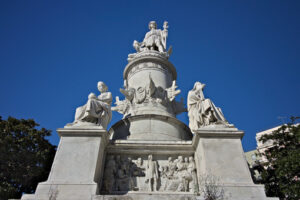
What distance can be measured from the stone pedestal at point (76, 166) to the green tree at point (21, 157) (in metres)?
7.75

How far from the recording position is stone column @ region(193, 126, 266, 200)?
6.75 meters

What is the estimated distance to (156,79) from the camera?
13.1 metres

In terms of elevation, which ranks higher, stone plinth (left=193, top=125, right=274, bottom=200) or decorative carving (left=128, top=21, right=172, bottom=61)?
decorative carving (left=128, top=21, right=172, bottom=61)

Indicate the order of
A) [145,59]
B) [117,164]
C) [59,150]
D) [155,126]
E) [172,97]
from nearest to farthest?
1. [59,150]
2. [117,164]
3. [155,126]
4. [172,97]
5. [145,59]

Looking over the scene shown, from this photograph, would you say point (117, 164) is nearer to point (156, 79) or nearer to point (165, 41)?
point (156, 79)

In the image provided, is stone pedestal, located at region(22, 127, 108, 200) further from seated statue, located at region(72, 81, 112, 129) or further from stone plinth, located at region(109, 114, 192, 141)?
stone plinth, located at region(109, 114, 192, 141)

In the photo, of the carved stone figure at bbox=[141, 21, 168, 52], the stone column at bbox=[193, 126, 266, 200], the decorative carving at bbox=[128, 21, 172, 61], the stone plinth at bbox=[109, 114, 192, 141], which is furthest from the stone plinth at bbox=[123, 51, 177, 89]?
the stone column at bbox=[193, 126, 266, 200]

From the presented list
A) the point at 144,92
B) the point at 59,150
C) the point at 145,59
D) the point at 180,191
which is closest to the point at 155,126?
the point at 144,92

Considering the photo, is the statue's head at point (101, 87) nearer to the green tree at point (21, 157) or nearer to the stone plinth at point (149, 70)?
the stone plinth at point (149, 70)

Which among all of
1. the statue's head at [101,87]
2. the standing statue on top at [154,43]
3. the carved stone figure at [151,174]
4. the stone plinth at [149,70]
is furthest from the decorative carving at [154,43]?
the carved stone figure at [151,174]

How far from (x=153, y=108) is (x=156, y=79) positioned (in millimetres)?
2262

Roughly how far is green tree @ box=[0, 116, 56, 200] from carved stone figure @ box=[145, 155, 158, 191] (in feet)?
30.7

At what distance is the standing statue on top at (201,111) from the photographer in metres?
8.80

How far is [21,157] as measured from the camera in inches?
563
